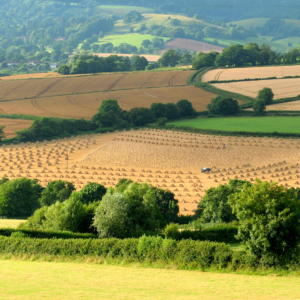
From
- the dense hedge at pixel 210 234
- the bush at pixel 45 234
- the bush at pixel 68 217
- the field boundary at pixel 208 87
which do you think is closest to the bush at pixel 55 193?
the bush at pixel 68 217

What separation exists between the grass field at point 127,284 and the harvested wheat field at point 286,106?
93483 mm

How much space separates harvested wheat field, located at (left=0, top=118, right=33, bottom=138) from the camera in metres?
112

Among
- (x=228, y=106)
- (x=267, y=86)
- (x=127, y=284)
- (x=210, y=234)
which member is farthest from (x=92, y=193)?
(x=267, y=86)

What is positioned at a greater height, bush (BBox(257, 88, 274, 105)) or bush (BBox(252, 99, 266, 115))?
bush (BBox(257, 88, 274, 105))

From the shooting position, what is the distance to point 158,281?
3278 cm

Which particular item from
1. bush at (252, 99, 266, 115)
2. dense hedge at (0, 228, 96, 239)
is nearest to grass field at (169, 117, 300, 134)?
bush at (252, 99, 266, 115)

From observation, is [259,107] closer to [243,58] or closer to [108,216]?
[243,58]

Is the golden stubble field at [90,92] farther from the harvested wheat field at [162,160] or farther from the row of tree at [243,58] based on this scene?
the harvested wheat field at [162,160]

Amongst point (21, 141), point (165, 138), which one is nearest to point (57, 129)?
point (21, 141)

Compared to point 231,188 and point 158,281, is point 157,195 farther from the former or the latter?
point 158,281

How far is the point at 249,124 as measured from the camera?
4500 inches

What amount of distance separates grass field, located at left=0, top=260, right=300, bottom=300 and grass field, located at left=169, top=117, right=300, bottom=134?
2927 inches

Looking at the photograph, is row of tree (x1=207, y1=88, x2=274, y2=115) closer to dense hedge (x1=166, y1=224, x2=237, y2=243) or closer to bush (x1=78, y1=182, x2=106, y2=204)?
bush (x1=78, y1=182, x2=106, y2=204)

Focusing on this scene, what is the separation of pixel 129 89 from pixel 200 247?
115m
